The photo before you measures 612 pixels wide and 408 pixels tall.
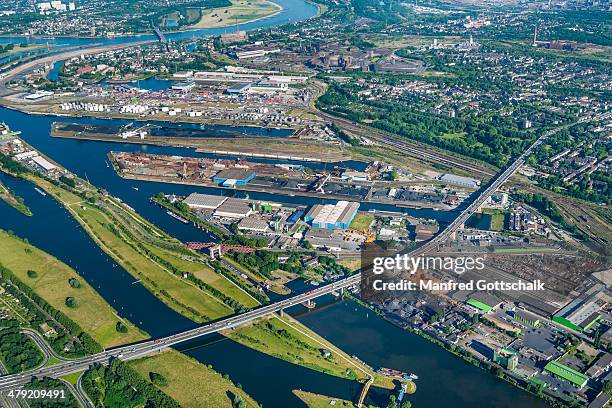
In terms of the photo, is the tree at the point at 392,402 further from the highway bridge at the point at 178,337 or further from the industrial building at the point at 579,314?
the industrial building at the point at 579,314

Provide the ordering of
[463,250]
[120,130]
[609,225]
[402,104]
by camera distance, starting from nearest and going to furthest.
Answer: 1. [463,250]
2. [609,225]
3. [120,130]
4. [402,104]

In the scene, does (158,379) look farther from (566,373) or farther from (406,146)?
(406,146)

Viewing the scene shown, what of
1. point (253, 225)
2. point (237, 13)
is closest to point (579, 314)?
point (253, 225)

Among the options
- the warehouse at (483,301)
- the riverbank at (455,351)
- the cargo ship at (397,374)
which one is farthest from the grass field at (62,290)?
the warehouse at (483,301)

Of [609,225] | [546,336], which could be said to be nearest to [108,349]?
[546,336]

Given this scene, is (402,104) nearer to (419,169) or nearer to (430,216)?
(419,169)

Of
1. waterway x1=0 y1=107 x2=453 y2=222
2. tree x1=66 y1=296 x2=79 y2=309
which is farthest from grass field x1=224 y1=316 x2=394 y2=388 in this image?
waterway x1=0 y1=107 x2=453 y2=222

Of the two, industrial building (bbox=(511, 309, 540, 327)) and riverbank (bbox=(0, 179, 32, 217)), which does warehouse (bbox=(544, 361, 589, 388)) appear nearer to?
industrial building (bbox=(511, 309, 540, 327))
